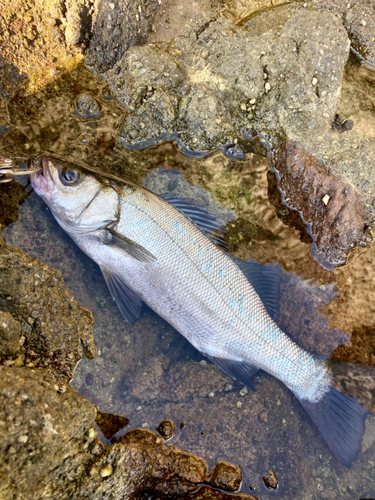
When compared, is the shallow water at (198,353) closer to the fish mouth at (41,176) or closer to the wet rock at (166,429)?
the wet rock at (166,429)

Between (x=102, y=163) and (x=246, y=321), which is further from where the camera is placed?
(x=102, y=163)

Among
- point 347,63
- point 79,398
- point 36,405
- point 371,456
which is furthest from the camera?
point 347,63

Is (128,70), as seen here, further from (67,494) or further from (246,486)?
(246,486)

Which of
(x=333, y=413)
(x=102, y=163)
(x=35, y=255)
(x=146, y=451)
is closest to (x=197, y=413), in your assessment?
(x=146, y=451)

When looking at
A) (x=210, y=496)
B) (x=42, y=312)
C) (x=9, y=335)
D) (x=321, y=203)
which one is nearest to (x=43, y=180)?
(x=42, y=312)

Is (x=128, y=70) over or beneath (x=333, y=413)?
over

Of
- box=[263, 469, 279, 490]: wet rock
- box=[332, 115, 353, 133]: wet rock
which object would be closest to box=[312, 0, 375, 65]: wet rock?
box=[332, 115, 353, 133]: wet rock

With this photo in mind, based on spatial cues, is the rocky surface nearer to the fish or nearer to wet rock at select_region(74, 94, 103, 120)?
the fish
